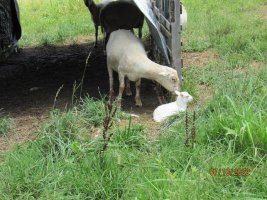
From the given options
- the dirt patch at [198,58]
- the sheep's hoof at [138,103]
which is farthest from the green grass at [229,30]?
the sheep's hoof at [138,103]

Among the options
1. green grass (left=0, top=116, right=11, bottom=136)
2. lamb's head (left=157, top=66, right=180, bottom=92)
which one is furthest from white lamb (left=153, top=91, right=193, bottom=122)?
green grass (left=0, top=116, right=11, bottom=136)

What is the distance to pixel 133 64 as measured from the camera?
704 cm

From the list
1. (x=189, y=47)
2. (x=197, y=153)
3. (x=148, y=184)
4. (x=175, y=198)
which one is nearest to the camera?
(x=175, y=198)

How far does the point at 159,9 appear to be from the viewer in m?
8.66

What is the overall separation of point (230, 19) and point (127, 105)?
5.61 metres

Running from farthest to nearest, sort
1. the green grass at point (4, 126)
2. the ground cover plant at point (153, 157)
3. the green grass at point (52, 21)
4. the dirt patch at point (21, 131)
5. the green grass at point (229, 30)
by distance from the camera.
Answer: the green grass at point (52, 21) < the green grass at point (229, 30) < the green grass at point (4, 126) < the dirt patch at point (21, 131) < the ground cover plant at point (153, 157)

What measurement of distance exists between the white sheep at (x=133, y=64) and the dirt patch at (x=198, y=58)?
1.98m

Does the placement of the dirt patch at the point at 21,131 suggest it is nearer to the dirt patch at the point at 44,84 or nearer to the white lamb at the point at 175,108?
the dirt patch at the point at 44,84

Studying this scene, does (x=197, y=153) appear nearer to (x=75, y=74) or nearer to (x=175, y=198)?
(x=175, y=198)

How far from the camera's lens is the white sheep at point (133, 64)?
678 cm

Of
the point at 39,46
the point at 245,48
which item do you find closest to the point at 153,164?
the point at 245,48

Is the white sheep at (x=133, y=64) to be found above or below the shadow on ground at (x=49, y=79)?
above

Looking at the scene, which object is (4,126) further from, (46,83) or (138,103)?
(46,83)

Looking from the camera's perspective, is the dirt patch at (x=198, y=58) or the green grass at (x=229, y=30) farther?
the dirt patch at (x=198, y=58)
